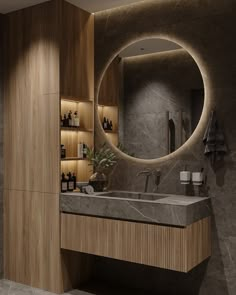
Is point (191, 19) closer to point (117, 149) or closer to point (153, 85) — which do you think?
point (153, 85)

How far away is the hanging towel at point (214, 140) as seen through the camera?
3238 mm

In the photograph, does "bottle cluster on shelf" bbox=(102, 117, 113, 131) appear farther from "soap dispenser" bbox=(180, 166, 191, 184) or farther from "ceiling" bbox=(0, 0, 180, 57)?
"soap dispenser" bbox=(180, 166, 191, 184)

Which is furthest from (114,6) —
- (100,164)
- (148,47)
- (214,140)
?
(214,140)

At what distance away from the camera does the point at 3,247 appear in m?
4.04

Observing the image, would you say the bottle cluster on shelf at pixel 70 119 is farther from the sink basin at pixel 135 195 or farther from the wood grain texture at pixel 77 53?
the sink basin at pixel 135 195

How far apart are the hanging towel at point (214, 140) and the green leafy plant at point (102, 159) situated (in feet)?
3.40

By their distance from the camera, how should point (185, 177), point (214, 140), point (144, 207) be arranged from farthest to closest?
point (185, 177)
point (214, 140)
point (144, 207)

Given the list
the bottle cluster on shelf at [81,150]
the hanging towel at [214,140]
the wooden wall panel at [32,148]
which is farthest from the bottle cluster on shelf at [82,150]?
the hanging towel at [214,140]

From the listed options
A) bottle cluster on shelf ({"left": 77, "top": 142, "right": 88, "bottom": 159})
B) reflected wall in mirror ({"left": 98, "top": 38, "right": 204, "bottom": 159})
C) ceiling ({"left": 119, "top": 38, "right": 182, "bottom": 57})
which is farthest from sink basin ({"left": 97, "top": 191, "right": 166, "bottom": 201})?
ceiling ({"left": 119, "top": 38, "right": 182, "bottom": 57})

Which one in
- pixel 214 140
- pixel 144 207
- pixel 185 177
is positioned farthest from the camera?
pixel 185 177

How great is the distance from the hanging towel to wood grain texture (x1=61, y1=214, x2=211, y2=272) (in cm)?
60

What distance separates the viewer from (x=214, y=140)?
3.25 metres

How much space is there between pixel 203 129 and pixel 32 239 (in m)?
2.06

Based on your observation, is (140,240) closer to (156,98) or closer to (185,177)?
(185,177)
